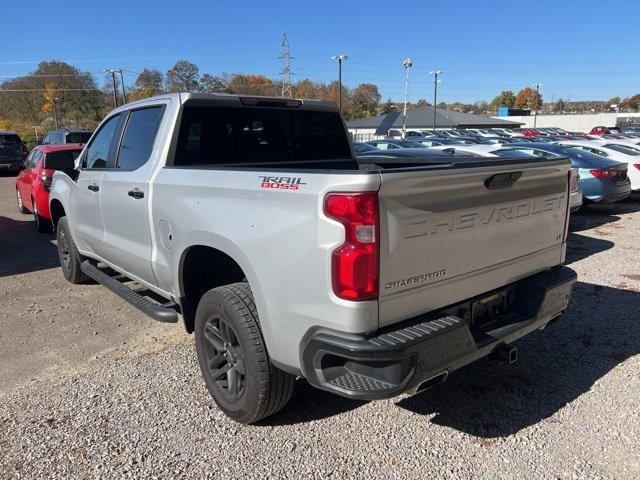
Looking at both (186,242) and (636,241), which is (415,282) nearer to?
(186,242)

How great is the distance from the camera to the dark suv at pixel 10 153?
21.2m

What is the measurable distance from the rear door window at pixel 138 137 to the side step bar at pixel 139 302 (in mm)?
1061

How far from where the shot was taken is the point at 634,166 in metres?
13.0

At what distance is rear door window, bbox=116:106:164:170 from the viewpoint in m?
3.99

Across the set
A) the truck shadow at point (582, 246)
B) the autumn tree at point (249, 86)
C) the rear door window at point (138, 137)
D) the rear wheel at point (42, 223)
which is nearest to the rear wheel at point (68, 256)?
the rear door window at point (138, 137)

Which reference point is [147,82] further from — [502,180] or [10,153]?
[502,180]

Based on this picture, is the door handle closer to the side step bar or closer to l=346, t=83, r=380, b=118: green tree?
the side step bar

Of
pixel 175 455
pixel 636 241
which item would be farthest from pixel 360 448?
pixel 636 241

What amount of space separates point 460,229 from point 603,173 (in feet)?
31.9

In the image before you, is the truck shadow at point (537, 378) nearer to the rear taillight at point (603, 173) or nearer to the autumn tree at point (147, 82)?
the rear taillight at point (603, 173)

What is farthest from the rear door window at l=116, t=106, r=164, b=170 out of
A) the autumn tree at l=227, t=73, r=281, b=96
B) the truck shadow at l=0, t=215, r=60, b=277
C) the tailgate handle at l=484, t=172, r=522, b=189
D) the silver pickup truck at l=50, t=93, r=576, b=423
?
the autumn tree at l=227, t=73, r=281, b=96

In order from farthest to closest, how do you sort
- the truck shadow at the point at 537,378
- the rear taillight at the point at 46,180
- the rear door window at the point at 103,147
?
the rear taillight at the point at 46,180
the rear door window at the point at 103,147
the truck shadow at the point at 537,378

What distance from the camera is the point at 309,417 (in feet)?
11.0

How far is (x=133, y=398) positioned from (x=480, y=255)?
2.56 meters
